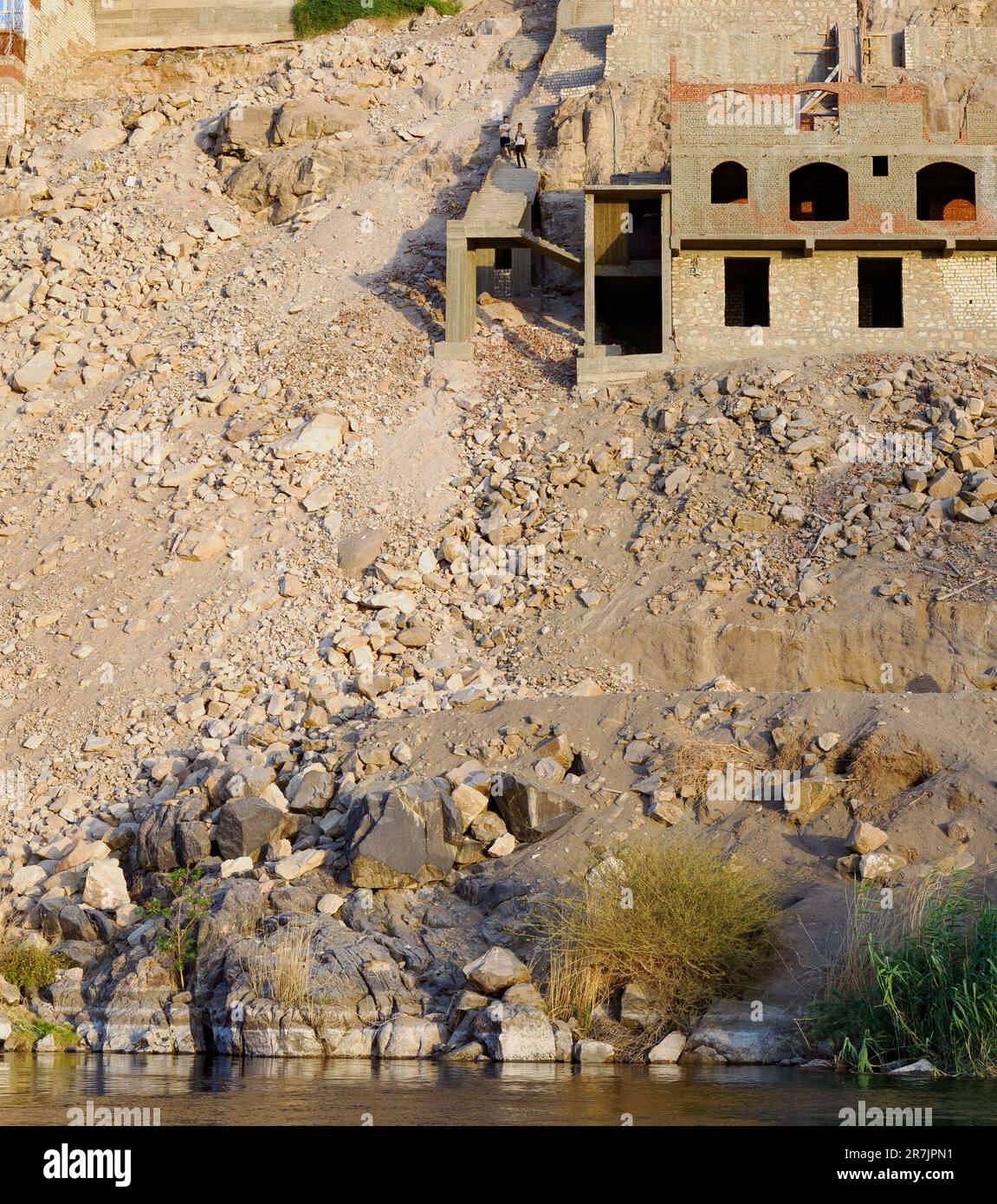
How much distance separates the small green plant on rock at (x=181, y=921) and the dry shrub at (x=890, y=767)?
6839 mm

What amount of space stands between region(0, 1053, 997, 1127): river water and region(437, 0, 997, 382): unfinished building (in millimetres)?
15308

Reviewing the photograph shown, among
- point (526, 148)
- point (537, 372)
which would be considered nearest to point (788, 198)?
point (537, 372)

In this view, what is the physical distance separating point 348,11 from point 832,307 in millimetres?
18820

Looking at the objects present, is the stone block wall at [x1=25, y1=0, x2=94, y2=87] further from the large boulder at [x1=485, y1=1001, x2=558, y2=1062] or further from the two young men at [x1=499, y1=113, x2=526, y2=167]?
the large boulder at [x1=485, y1=1001, x2=558, y2=1062]

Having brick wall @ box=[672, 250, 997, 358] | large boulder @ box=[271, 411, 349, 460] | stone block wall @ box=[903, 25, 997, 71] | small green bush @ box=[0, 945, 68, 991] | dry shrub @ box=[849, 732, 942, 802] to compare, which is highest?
stone block wall @ box=[903, 25, 997, 71]

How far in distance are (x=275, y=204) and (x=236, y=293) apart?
4.11m

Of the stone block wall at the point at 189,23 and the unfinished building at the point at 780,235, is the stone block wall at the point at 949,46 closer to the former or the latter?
the unfinished building at the point at 780,235

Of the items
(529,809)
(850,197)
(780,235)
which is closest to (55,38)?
(780,235)

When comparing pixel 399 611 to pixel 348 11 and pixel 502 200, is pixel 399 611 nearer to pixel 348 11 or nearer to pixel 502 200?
pixel 502 200

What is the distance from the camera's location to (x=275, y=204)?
32.3 metres

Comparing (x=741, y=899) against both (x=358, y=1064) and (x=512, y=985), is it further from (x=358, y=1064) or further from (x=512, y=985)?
(x=358, y=1064)

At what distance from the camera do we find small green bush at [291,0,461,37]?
38.5m

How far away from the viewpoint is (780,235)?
25.7 meters

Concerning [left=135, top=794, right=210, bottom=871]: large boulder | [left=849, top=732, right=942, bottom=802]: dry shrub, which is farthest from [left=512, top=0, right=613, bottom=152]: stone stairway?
[left=849, top=732, right=942, bottom=802]: dry shrub
